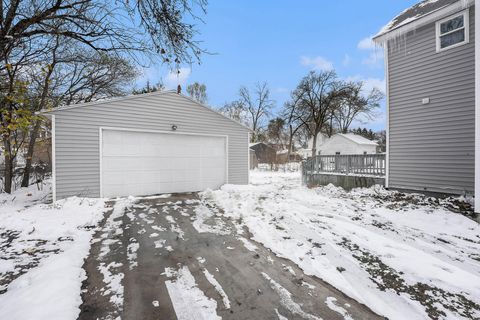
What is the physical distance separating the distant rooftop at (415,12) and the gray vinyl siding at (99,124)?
6278mm

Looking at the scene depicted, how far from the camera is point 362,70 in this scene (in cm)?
2730

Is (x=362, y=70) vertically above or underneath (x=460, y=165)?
above

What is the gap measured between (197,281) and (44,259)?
2166mm

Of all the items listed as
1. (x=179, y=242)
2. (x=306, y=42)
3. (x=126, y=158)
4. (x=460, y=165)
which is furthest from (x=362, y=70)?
(x=179, y=242)

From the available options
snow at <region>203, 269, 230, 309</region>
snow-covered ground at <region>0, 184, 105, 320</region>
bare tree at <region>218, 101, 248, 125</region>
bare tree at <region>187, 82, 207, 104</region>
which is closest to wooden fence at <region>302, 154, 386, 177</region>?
snow at <region>203, 269, 230, 309</region>

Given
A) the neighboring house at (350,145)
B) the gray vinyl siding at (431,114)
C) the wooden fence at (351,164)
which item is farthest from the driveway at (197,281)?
the neighboring house at (350,145)

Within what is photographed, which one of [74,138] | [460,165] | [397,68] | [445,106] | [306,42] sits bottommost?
[460,165]

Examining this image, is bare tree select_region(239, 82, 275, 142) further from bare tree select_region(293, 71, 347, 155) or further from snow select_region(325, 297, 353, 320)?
snow select_region(325, 297, 353, 320)

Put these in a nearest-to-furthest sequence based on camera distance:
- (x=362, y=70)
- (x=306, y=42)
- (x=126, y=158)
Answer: (x=126, y=158), (x=306, y=42), (x=362, y=70)

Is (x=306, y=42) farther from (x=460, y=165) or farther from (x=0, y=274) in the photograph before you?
(x=0, y=274)

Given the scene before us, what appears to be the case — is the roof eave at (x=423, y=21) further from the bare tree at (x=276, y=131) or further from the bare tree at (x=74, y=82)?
the bare tree at (x=276, y=131)

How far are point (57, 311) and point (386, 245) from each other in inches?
159

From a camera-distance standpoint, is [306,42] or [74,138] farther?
[306,42]

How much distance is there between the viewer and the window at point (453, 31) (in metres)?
6.32
